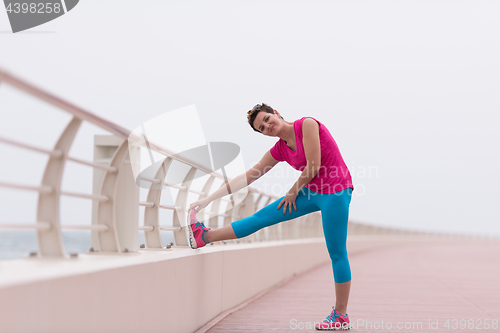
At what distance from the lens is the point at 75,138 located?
225cm

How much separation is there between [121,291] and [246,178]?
1736 mm

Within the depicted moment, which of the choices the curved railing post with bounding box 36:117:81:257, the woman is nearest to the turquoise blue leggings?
the woman

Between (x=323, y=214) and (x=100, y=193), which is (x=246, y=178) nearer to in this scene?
(x=323, y=214)

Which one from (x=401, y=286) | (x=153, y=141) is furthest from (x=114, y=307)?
(x=401, y=286)

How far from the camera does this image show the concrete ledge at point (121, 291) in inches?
68.7

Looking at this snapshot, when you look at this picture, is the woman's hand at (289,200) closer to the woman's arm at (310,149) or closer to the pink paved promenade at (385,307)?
the woman's arm at (310,149)

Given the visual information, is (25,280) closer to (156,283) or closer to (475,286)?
(156,283)

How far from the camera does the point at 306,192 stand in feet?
12.5

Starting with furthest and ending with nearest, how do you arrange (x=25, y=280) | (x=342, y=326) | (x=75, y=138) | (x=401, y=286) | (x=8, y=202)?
1. (x=401, y=286)
2. (x=342, y=326)
3. (x=75, y=138)
4. (x=8, y=202)
5. (x=25, y=280)

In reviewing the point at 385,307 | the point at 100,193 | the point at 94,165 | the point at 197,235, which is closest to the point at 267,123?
the point at 197,235

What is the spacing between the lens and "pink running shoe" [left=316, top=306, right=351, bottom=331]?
3826 mm

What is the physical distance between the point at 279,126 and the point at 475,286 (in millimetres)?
4873

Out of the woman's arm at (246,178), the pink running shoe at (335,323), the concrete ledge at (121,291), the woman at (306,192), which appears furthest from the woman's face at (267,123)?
the pink running shoe at (335,323)

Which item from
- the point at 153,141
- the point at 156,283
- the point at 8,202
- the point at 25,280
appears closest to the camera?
the point at 25,280
